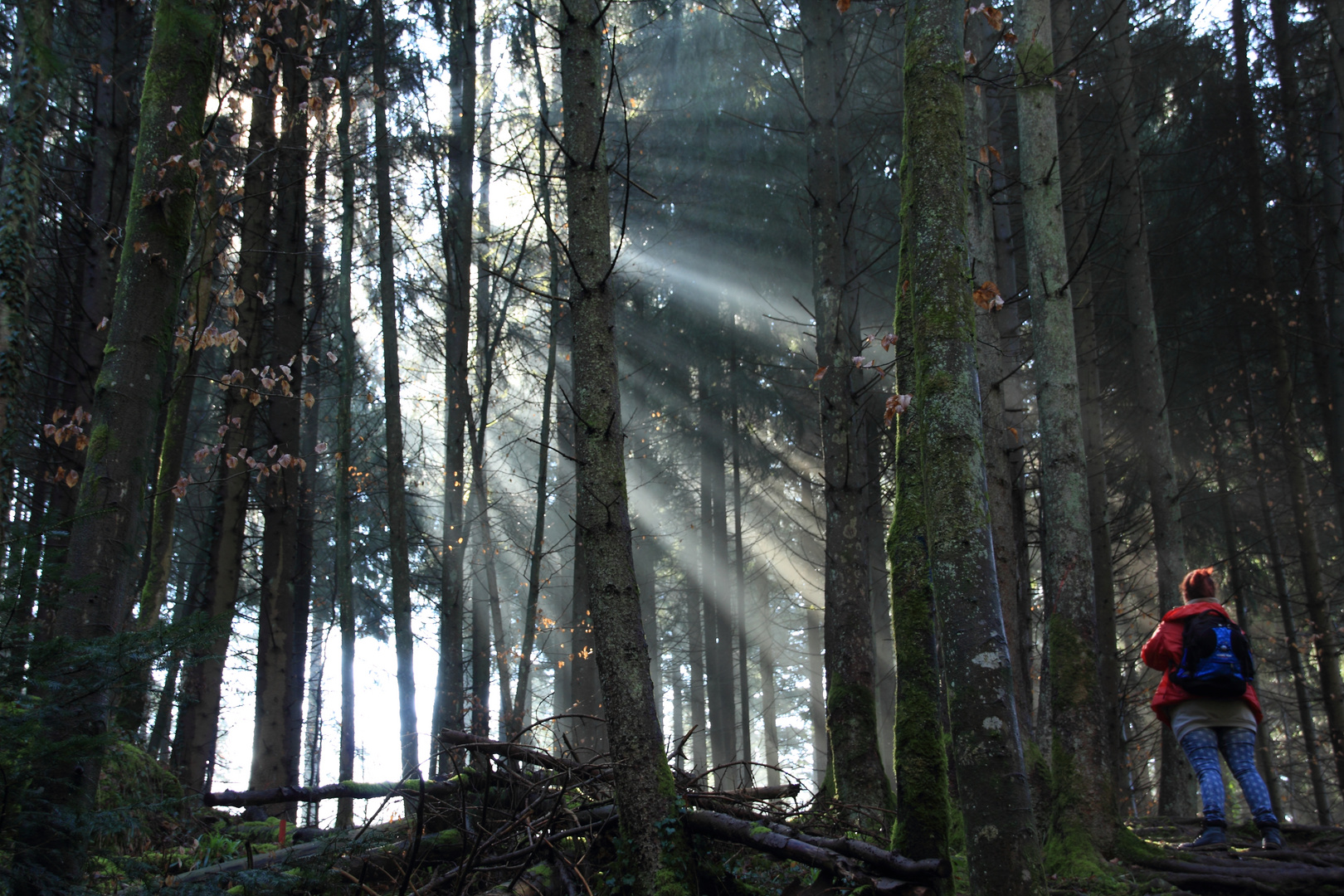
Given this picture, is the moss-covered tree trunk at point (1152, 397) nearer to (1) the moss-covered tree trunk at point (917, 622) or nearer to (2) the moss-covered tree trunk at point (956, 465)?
(1) the moss-covered tree trunk at point (917, 622)

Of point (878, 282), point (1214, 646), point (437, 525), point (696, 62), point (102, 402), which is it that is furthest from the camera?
point (437, 525)

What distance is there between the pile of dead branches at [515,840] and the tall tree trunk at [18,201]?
15.5 ft

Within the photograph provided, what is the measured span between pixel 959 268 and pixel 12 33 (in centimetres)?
932

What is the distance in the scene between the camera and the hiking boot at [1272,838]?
5.29 metres

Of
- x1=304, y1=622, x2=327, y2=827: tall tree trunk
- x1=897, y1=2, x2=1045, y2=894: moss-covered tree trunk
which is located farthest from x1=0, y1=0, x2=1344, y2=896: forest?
x1=304, y1=622, x2=327, y2=827: tall tree trunk

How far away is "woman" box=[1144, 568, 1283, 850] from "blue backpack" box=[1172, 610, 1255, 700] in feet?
0.04

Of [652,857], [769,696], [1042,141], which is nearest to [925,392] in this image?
[652,857]

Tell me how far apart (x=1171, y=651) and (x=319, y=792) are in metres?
5.93

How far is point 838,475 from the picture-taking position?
674 centimetres

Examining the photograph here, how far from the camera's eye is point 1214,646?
565 cm

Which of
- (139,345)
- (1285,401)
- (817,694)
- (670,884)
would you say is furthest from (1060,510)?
(817,694)

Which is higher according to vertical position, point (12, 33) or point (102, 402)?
point (12, 33)

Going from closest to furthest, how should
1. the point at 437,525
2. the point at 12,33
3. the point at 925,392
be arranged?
the point at 925,392
the point at 12,33
the point at 437,525

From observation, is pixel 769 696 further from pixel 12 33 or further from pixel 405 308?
pixel 12 33
